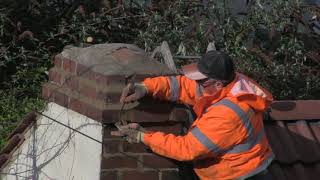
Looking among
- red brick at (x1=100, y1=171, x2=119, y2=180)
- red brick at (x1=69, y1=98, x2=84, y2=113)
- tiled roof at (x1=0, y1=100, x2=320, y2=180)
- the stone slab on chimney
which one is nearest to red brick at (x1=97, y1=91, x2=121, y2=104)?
the stone slab on chimney

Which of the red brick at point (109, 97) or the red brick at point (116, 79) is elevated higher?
the red brick at point (116, 79)

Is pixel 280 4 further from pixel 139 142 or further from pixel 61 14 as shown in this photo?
pixel 139 142

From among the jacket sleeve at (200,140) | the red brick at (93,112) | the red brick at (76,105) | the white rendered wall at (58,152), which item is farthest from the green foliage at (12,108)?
the jacket sleeve at (200,140)

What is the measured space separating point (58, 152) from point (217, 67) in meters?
1.05

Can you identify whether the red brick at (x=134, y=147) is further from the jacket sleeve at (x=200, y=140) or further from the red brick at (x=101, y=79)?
the red brick at (x=101, y=79)

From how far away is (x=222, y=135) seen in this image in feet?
10.3

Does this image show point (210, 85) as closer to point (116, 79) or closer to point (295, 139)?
point (116, 79)

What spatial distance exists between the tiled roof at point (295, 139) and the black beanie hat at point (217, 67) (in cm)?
83

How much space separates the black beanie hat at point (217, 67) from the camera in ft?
10.8

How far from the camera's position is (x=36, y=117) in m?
4.19

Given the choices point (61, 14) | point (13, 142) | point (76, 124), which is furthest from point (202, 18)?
point (76, 124)

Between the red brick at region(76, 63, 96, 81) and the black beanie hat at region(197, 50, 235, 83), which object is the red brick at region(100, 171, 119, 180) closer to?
the red brick at region(76, 63, 96, 81)

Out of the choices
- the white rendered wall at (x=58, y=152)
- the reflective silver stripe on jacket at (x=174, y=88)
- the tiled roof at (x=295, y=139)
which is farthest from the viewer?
the tiled roof at (x=295, y=139)

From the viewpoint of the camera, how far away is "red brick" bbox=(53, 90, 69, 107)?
3488mm
